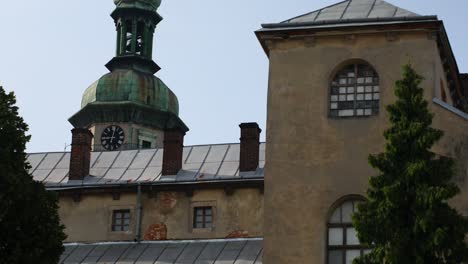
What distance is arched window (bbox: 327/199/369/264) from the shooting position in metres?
29.4

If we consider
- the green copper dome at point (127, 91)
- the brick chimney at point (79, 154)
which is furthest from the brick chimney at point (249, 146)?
the green copper dome at point (127, 91)

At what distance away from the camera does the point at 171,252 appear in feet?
126

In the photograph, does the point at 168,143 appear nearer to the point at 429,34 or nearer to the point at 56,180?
the point at 56,180

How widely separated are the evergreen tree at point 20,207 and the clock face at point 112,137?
2926 cm

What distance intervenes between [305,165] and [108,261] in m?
10.7

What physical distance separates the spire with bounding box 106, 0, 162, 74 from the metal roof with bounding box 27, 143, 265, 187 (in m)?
13.5

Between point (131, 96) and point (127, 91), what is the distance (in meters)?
0.31

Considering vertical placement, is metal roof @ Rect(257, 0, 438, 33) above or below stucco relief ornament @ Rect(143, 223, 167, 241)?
above

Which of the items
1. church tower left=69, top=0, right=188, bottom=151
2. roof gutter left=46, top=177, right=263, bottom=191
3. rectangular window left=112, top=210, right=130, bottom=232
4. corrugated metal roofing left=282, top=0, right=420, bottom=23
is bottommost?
rectangular window left=112, top=210, right=130, bottom=232

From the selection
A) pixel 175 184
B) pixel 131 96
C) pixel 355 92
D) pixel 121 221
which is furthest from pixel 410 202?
pixel 131 96

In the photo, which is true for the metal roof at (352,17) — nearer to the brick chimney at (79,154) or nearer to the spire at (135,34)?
the brick chimney at (79,154)

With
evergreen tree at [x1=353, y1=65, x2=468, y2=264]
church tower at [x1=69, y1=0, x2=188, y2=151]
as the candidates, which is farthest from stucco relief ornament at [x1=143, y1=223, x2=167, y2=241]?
evergreen tree at [x1=353, y1=65, x2=468, y2=264]

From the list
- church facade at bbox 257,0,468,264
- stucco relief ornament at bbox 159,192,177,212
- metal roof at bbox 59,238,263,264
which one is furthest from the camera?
stucco relief ornament at bbox 159,192,177,212

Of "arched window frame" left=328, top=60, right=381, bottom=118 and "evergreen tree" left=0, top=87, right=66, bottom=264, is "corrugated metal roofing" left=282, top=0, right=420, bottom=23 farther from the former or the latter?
"evergreen tree" left=0, top=87, right=66, bottom=264
